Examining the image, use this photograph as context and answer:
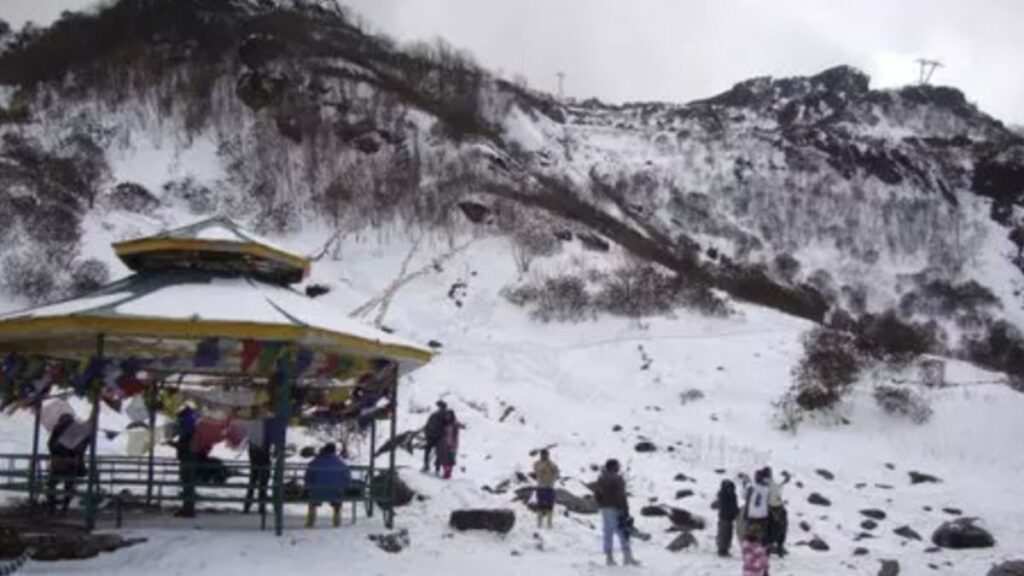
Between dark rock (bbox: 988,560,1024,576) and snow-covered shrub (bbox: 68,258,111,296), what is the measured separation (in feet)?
88.6

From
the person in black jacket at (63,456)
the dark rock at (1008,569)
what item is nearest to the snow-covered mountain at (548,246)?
the dark rock at (1008,569)

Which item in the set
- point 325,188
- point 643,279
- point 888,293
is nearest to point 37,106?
point 325,188

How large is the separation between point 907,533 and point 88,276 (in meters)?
25.7

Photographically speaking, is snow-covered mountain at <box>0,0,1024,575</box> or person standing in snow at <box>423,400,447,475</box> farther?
snow-covered mountain at <box>0,0,1024,575</box>

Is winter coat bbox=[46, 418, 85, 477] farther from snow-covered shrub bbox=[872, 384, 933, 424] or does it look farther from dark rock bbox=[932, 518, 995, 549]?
snow-covered shrub bbox=[872, 384, 933, 424]

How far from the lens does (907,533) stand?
22828 millimetres

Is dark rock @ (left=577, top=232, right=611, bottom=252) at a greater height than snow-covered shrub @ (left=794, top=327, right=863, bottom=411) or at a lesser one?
greater

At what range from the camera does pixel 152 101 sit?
168 feet

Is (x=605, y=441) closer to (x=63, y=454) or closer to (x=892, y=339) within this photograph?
(x=63, y=454)

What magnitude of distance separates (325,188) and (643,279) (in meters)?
14.2

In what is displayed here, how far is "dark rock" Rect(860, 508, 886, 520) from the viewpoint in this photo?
2409cm

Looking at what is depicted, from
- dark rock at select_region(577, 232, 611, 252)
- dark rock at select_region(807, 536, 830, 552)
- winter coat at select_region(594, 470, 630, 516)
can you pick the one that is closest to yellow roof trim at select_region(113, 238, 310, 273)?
winter coat at select_region(594, 470, 630, 516)

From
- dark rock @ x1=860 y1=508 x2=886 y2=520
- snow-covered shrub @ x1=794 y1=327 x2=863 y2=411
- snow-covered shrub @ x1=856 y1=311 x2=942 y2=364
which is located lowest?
dark rock @ x1=860 y1=508 x2=886 y2=520

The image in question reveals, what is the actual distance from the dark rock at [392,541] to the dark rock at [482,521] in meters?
1.64
